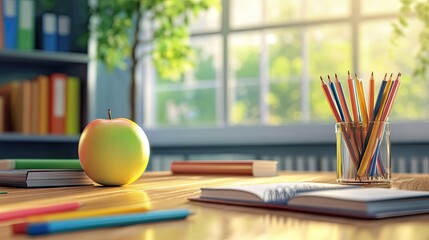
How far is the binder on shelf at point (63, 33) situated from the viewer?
3.75 meters

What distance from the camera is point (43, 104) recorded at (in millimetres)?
3629

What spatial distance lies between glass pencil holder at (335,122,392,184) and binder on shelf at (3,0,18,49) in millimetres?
2624

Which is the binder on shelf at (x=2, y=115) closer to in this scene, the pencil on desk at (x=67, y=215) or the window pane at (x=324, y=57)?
the pencil on desk at (x=67, y=215)

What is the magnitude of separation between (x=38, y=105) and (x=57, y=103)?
10 cm

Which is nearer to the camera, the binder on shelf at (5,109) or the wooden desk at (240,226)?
the wooden desk at (240,226)

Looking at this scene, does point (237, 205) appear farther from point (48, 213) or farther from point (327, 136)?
point (327, 136)

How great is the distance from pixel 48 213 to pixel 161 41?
2.91 m

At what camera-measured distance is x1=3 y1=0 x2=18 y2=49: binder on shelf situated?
11.5 feet

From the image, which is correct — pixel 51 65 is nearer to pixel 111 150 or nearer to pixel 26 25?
pixel 26 25

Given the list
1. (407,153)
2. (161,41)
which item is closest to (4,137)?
(161,41)

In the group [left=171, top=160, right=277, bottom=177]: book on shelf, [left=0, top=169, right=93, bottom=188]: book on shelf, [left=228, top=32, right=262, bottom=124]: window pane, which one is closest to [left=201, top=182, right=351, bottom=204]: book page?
[left=0, top=169, right=93, bottom=188]: book on shelf

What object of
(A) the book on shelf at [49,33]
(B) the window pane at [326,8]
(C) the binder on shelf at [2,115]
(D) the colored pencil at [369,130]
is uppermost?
(B) the window pane at [326,8]

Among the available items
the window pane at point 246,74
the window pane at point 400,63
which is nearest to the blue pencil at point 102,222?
the window pane at point 400,63

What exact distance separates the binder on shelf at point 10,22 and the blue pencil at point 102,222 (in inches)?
117
